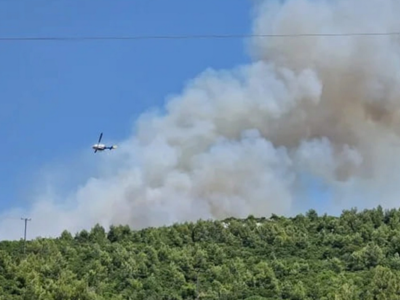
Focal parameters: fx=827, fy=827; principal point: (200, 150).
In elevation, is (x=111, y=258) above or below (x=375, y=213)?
below

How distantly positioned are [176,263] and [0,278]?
2649cm

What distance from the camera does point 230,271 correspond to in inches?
4281

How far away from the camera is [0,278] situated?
98000mm

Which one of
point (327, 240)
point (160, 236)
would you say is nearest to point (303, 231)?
point (327, 240)

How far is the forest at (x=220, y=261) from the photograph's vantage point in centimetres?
9412

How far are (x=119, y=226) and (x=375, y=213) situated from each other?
1747 inches

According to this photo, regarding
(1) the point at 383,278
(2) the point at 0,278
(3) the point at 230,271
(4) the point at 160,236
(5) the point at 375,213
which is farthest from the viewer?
(5) the point at 375,213

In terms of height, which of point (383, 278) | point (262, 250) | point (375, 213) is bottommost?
point (383, 278)

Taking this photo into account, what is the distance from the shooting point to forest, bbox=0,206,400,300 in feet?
309

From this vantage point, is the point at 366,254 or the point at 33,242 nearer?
the point at 366,254

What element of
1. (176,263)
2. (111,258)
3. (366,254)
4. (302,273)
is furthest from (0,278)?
(366,254)

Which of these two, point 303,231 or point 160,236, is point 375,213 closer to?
point 303,231

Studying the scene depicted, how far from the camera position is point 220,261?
388 ft

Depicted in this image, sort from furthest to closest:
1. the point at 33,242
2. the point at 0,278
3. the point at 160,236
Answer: the point at 160,236
the point at 33,242
the point at 0,278
